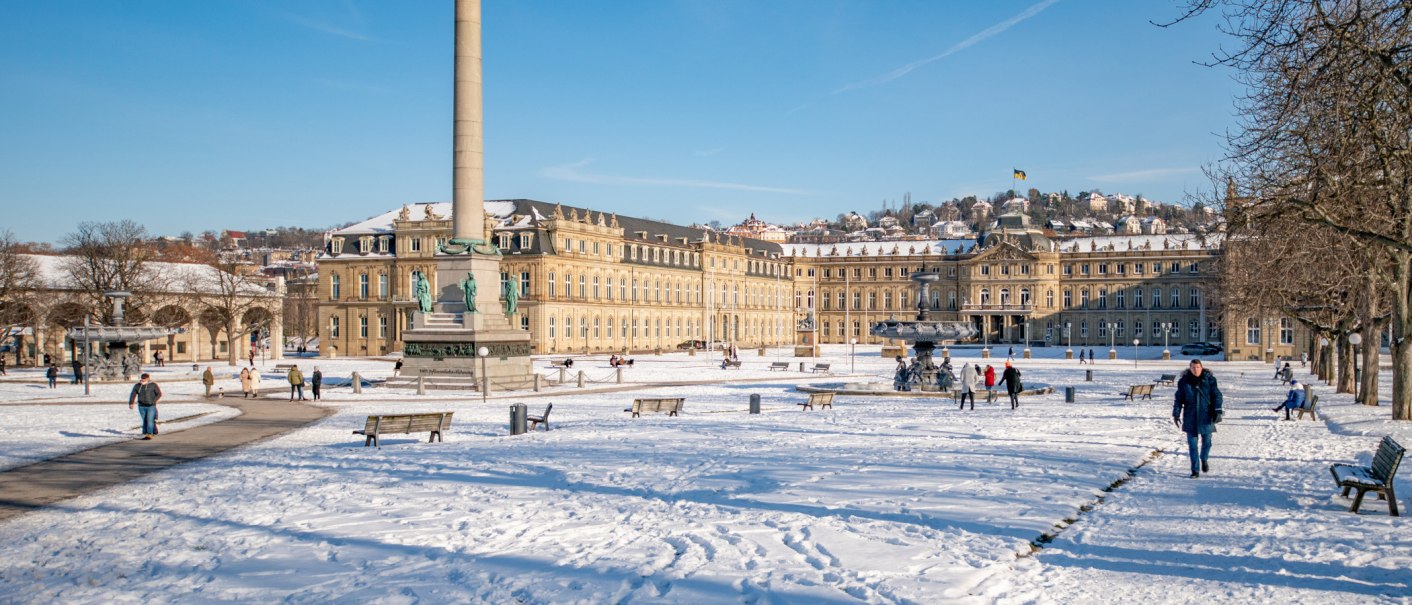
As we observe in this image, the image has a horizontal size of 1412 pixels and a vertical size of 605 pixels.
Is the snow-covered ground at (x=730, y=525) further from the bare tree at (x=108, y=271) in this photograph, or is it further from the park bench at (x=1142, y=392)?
the bare tree at (x=108, y=271)

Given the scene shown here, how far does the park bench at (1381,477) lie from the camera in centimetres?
1255

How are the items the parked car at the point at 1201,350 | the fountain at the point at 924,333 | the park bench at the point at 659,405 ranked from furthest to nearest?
the parked car at the point at 1201,350, the fountain at the point at 924,333, the park bench at the point at 659,405

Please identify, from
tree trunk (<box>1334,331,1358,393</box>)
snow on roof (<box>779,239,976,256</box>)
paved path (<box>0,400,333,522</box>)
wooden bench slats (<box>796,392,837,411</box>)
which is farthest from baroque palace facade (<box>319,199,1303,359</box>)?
paved path (<box>0,400,333,522</box>)

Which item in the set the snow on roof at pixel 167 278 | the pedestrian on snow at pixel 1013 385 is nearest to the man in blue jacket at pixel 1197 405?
the pedestrian on snow at pixel 1013 385

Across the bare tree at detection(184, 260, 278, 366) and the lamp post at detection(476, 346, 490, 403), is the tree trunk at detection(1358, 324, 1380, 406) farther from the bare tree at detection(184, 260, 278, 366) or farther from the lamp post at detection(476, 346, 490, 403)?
the bare tree at detection(184, 260, 278, 366)

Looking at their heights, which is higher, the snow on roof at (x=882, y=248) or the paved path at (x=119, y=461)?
the snow on roof at (x=882, y=248)

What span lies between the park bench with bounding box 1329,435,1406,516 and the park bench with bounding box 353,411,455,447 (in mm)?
16381

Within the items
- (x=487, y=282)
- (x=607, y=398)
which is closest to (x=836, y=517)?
(x=607, y=398)

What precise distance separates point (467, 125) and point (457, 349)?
9.02 m

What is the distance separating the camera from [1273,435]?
908 inches

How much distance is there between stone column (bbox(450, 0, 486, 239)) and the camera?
137 feet

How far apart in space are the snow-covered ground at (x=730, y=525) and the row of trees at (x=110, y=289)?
50.6 meters

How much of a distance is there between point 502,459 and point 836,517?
26.0 feet

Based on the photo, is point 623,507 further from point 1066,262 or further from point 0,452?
point 1066,262
